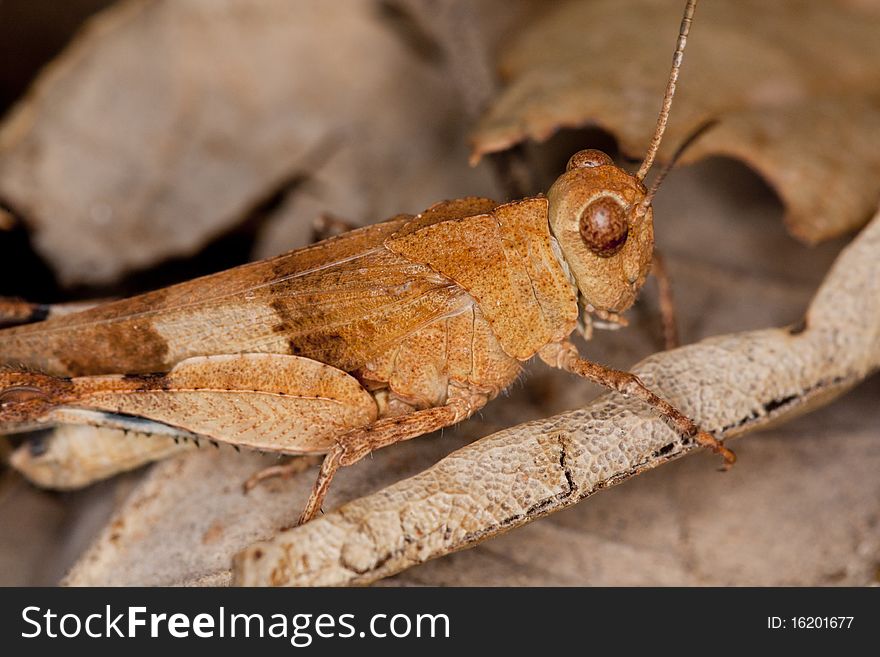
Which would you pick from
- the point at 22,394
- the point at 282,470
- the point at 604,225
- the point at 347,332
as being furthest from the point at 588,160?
the point at 22,394

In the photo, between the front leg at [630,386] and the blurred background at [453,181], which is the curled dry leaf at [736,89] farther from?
the front leg at [630,386]

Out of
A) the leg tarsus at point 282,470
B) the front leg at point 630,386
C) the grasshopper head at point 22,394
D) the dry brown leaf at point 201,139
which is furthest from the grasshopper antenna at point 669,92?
the grasshopper head at point 22,394

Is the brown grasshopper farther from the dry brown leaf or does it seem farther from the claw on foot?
the dry brown leaf

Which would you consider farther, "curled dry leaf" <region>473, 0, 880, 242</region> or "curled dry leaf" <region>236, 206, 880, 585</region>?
"curled dry leaf" <region>473, 0, 880, 242</region>

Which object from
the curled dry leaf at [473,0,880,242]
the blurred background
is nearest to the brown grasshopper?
the blurred background

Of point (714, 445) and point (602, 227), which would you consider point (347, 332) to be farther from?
point (714, 445)

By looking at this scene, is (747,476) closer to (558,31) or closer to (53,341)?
(558,31)

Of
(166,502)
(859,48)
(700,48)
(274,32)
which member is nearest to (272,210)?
(274,32)
